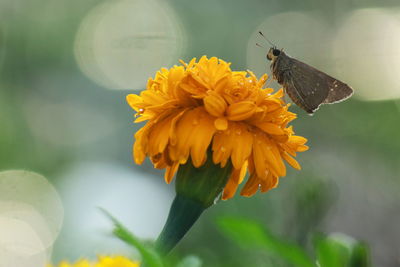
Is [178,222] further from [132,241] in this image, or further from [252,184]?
[132,241]

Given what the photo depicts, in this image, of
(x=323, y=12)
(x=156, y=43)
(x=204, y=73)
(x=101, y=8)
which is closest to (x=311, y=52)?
(x=323, y=12)

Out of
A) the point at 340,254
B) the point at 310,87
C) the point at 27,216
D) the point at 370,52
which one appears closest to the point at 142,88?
the point at 27,216

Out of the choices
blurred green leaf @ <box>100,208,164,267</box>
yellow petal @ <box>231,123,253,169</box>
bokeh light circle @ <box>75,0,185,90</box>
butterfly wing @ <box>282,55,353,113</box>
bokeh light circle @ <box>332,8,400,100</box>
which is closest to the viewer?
blurred green leaf @ <box>100,208,164,267</box>

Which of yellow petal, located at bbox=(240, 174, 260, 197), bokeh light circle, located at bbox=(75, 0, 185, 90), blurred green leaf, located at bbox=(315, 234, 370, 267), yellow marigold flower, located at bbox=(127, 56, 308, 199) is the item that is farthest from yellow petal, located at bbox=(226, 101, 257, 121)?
bokeh light circle, located at bbox=(75, 0, 185, 90)

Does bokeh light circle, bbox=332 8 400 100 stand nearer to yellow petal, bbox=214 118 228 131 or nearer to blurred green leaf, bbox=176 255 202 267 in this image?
yellow petal, bbox=214 118 228 131

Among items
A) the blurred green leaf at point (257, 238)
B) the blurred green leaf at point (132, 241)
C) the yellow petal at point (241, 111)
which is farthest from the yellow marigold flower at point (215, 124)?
the blurred green leaf at point (132, 241)

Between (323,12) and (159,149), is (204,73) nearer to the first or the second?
(159,149)
